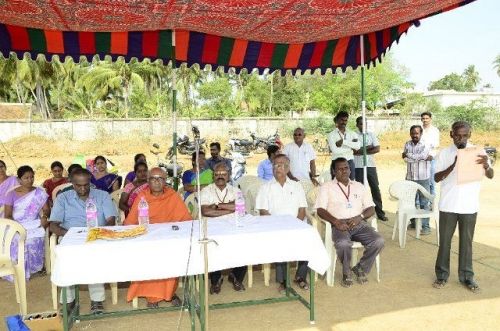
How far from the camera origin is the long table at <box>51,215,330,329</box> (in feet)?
11.2

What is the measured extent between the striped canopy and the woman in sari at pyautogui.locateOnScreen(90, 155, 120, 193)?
1.49m

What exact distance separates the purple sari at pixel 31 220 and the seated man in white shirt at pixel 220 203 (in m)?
1.86

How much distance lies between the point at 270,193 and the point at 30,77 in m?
30.0

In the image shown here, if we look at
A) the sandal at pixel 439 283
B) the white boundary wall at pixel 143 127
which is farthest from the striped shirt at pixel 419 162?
the white boundary wall at pixel 143 127

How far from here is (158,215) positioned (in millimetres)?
4586

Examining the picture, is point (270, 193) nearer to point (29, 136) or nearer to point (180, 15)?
point (180, 15)

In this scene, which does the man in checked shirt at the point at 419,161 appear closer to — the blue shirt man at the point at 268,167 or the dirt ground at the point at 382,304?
the dirt ground at the point at 382,304

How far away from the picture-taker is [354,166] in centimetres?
778

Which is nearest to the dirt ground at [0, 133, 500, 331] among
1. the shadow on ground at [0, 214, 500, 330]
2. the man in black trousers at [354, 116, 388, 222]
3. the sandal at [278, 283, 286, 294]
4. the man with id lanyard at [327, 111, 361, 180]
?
the shadow on ground at [0, 214, 500, 330]

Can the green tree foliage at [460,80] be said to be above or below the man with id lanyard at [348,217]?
above

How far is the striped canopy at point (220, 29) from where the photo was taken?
13.9ft

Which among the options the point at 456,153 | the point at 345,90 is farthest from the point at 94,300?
the point at 345,90

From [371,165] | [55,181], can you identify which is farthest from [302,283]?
[55,181]

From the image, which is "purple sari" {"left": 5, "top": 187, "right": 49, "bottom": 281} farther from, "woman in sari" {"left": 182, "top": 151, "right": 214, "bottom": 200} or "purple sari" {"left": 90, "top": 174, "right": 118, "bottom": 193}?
"woman in sari" {"left": 182, "top": 151, "right": 214, "bottom": 200}
